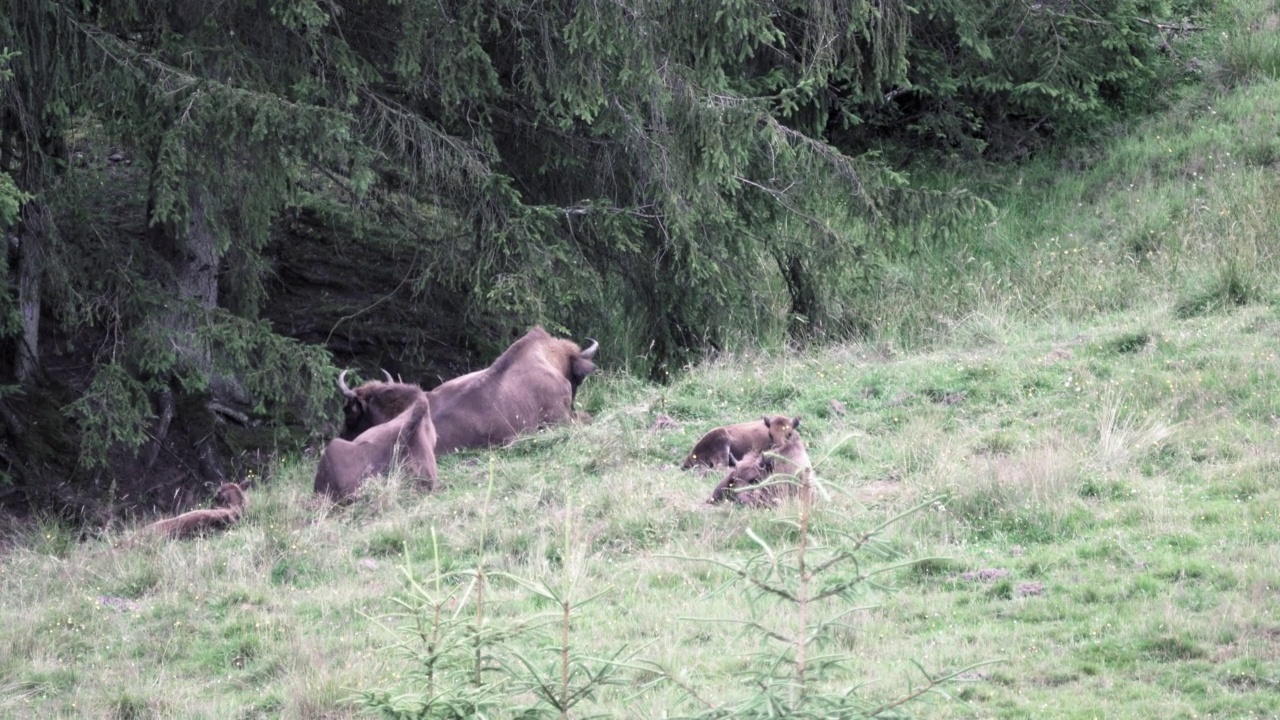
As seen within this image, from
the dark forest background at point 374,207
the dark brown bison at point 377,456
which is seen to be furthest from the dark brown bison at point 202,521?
the dark forest background at point 374,207

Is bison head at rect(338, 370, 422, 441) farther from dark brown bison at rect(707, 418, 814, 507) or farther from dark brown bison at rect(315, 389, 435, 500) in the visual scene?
dark brown bison at rect(707, 418, 814, 507)

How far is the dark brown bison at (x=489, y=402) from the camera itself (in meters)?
12.6

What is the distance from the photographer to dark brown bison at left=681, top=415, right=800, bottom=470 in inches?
416

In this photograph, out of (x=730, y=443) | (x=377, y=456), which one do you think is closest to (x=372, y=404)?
(x=377, y=456)

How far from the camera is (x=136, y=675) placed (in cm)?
761

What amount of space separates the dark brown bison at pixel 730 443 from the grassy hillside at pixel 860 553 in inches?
12.8

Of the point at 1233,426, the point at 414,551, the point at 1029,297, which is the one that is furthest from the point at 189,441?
the point at 1233,426

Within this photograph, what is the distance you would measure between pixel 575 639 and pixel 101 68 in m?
7.78

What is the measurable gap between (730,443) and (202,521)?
4.01 metres

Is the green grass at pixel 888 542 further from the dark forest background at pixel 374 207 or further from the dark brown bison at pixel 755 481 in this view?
the dark forest background at pixel 374 207

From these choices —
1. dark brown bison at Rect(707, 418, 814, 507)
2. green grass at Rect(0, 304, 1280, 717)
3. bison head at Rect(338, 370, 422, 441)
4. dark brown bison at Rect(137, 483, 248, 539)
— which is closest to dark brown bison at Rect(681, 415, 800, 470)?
green grass at Rect(0, 304, 1280, 717)

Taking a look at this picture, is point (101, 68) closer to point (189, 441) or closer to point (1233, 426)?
point (189, 441)

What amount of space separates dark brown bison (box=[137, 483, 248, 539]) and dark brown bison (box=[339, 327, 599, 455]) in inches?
72.0

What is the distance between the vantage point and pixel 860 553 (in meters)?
6.97
